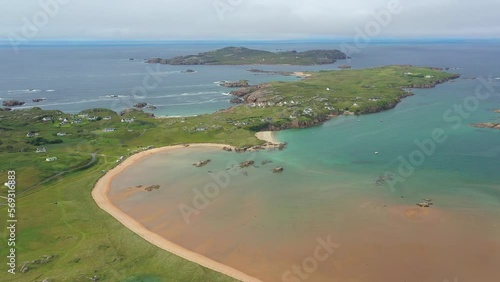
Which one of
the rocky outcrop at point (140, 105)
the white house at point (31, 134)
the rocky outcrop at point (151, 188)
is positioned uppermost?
the white house at point (31, 134)

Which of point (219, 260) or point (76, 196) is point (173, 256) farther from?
point (76, 196)

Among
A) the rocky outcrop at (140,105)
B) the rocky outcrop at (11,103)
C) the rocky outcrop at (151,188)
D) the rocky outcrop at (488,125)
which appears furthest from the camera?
the rocky outcrop at (11,103)

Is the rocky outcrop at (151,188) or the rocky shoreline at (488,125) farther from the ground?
the rocky shoreline at (488,125)

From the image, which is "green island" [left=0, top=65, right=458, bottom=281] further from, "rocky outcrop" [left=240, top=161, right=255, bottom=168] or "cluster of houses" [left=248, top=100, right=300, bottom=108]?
"rocky outcrop" [left=240, top=161, right=255, bottom=168]

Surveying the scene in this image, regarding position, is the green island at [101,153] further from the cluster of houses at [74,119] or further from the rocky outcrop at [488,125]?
the rocky outcrop at [488,125]

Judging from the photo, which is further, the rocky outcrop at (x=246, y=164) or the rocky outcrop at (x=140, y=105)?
the rocky outcrop at (x=140, y=105)

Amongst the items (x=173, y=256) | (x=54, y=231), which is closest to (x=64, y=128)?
(x=54, y=231)

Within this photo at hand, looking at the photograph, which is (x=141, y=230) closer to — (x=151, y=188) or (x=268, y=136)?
(x=151, y=188)

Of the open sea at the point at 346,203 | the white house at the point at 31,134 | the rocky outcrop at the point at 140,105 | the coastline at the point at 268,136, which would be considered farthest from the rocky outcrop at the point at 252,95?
the white house at the point at 31,134

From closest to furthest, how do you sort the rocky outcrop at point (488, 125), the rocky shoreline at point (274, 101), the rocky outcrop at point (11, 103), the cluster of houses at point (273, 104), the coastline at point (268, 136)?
the coastline at point (268, 136), the rocky outcrop at point (488, 125), the rocky shoreline at point (274, 101), the cluster of houses at point (273, 104), the rocky outcrop at point (11, 103)
